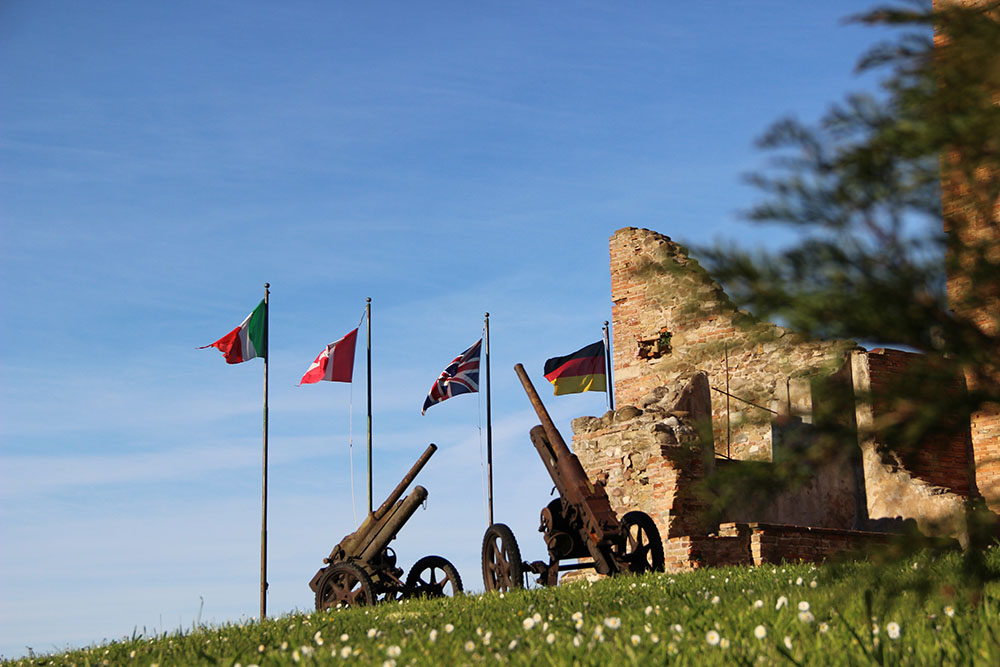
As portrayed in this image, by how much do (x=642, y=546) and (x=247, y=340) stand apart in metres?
10.7

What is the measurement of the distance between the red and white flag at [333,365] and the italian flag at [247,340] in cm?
114

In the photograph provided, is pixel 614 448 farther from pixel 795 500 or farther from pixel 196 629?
pixel 196 629

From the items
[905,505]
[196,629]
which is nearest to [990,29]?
[196,629]

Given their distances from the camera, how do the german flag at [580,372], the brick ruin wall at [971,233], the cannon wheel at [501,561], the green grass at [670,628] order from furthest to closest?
the german flag at [580,372]
the cannon wheel at [501,561]
the green grass at [670,628]
the brick ruin wall at [971,233]

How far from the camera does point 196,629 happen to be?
32.0ft

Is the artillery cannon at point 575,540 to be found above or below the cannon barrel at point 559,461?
below

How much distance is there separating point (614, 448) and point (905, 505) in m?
4.49

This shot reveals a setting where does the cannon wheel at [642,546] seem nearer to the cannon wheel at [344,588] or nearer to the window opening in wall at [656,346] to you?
the cannon wheel at [344,588]

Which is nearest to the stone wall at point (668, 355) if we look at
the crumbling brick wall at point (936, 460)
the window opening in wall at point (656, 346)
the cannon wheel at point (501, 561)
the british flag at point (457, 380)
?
the window opening in wall at point (656, 346)

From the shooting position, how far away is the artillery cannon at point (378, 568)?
13289 mm

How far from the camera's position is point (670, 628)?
20.6 feet

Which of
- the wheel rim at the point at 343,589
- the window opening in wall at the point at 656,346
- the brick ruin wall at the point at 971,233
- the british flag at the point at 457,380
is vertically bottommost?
the wheel rim at the point at 343,589

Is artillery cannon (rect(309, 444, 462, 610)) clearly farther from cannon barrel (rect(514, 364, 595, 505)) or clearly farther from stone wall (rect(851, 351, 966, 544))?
stone wall (rect(851, 351, 966, 544))

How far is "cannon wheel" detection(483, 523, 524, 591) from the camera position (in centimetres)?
1270
